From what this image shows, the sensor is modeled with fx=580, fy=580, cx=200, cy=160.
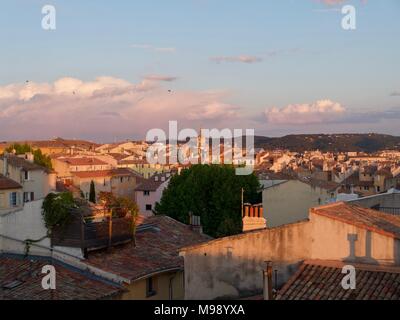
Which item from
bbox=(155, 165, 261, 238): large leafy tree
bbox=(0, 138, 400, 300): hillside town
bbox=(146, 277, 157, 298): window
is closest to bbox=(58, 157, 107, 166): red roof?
bbox=(155, 165, 261, 238): large leafy tree

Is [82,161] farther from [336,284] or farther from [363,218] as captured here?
[336,284]

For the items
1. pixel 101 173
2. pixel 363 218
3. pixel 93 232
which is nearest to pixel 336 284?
pixel 363 218

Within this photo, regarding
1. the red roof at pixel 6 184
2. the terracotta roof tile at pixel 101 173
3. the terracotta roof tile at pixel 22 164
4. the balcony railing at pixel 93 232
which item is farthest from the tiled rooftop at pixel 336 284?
the terracotta roof tile at pixel 101 173

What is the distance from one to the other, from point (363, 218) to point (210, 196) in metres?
27.1

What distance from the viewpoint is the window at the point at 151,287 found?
17103 mm

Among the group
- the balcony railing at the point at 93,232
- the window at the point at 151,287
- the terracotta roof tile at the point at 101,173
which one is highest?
the balcony railing at the point at 93,232

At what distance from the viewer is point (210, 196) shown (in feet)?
130

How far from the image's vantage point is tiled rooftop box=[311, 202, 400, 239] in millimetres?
11234

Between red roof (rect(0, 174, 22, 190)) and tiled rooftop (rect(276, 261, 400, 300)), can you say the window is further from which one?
red roof (rect(0, 174, 22, 190))

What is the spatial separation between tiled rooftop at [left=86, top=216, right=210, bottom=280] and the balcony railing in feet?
1.00

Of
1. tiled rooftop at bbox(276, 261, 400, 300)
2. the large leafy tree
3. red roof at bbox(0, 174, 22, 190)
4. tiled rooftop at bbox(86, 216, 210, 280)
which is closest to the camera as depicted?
tiled rooftop at bbox(276, 261, 400, 300)

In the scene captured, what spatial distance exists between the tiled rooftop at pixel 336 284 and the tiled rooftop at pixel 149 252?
6070 mm

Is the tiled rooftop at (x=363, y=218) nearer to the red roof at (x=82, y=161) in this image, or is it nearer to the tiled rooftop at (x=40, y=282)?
the tiled rooftop at (x=40, y=282)
